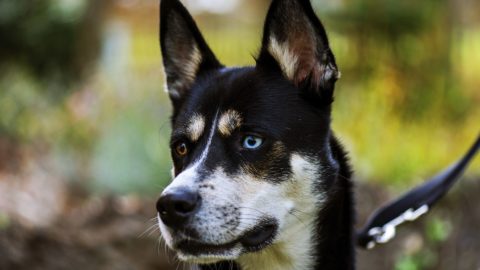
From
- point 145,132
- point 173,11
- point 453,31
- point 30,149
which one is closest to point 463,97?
point 453,31

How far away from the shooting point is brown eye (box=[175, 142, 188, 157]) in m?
3.31

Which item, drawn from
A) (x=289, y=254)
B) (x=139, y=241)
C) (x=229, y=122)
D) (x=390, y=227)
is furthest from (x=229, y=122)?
(x=139, y=241)

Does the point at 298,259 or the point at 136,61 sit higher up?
the point at 298,259

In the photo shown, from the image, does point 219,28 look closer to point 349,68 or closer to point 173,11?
point 349,68

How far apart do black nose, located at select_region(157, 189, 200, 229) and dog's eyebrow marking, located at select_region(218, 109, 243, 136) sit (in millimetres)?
397

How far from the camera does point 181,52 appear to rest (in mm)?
3781

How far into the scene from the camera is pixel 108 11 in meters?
10.7

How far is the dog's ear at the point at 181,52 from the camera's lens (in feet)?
12.0

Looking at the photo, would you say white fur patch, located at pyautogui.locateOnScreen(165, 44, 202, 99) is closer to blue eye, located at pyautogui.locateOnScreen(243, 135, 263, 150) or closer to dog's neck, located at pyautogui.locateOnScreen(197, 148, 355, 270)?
blue eye, located at pyautogui.locateOnScreen(243, 135, 263, 150)

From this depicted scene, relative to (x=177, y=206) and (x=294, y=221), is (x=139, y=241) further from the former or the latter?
(x=177, y=206)

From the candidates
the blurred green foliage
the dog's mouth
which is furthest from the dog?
the blurred green foliage

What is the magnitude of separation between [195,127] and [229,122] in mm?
172

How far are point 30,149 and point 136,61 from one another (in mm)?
2192

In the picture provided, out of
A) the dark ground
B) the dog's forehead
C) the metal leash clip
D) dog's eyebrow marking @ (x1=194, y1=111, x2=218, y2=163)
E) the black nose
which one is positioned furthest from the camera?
the dark ground
